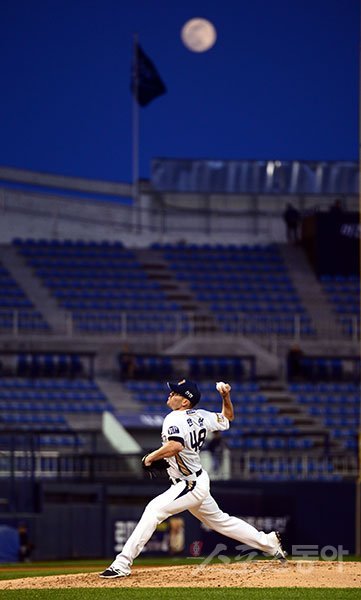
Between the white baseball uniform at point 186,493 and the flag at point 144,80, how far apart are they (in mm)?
31548

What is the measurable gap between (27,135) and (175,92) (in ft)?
18.6

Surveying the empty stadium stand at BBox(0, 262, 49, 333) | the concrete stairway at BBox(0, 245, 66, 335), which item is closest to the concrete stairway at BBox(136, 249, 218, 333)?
the concrete stairway at BBox(0, 245, 66, 335)

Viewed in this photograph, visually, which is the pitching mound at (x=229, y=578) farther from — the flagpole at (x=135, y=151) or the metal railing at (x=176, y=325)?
the flagpole at (x=135, y=151)

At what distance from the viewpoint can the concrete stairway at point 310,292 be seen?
36.9 meters

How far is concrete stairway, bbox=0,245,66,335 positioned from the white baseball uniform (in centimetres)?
2301

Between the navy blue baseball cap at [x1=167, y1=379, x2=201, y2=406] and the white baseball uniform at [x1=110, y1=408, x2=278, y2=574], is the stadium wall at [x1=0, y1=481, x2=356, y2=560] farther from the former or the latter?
the navy blue baseball cap at [x1=167, y1=379, x2=201, y2=406]

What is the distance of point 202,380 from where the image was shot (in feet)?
108

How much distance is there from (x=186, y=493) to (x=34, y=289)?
25.3 m

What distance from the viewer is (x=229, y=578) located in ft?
39.3

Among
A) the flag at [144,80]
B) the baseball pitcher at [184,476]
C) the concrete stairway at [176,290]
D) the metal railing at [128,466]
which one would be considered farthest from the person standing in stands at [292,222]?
the baseball pitcher at [184,476]

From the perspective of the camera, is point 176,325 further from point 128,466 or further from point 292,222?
point 128,466

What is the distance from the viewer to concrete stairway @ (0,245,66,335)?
116 feet

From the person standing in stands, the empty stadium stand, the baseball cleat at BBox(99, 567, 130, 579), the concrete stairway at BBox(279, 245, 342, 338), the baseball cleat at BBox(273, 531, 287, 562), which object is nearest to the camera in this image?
→ the baseball cleat at BBox(99, 567, 130, 579)

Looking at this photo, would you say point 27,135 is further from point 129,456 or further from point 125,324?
point 129,456
